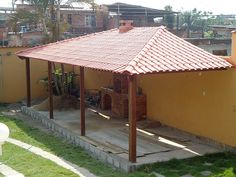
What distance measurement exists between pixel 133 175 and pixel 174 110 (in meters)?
4.46

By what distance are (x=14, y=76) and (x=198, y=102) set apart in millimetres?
10680

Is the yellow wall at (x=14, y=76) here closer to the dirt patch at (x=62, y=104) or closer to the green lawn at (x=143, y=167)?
the dirt patch at (x=62, y=104)

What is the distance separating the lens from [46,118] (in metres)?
15.6

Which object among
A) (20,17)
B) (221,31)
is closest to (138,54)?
(20,17)

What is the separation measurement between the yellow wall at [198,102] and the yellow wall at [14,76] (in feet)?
24.6

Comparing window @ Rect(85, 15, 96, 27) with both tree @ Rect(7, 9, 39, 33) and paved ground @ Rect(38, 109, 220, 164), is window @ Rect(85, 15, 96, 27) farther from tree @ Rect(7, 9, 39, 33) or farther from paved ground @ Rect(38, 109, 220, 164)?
paved ground @ Rect(38, 109, 220, 164)

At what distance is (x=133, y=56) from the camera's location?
10.5m

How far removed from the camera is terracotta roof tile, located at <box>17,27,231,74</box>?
9977mm

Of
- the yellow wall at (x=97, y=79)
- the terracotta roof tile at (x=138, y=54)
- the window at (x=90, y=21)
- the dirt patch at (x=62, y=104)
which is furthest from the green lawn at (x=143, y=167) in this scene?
the window at (x=90, y=21)

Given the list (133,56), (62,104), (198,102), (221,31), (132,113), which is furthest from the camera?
(221,31)

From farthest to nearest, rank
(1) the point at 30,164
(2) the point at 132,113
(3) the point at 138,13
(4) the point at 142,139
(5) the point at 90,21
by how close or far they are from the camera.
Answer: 1. (3) the point at 138,13
2. (5) the point at 90,21
3. (4) the point at 142,139
4. (1) the point at 30,164
5. (2) the point at 132,113

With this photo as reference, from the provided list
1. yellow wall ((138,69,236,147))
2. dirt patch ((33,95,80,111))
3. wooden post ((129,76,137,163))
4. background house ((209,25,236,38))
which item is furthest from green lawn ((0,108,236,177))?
background house ((209,25,236,38))

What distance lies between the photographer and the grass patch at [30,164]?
9.59 metres

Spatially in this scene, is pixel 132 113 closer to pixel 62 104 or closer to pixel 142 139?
pixel 142 139
